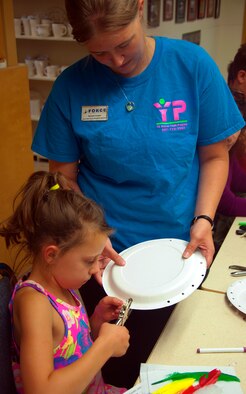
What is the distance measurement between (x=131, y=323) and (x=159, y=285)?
0.39 metres

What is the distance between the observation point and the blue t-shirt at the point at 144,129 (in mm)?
1188

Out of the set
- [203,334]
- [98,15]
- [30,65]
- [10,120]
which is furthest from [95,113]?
[30,65]

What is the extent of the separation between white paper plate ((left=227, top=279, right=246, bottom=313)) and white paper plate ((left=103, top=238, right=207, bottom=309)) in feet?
0.44

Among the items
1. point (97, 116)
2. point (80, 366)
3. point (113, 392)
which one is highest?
point (97, 116)

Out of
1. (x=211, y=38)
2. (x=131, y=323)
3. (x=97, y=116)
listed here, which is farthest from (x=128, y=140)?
(x=211, y=38)

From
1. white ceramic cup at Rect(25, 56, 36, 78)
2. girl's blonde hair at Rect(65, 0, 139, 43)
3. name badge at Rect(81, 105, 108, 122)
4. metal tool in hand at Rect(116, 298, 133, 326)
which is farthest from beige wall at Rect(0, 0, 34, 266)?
white ceramic cup at Rect(25, 56, 36, 78)

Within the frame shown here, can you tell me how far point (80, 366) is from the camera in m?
0.89

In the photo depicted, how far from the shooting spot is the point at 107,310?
1151 mm

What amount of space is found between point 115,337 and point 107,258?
26 centimetres

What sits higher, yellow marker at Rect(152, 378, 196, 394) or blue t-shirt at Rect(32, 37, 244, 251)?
blue t-shirt at Rect(32, 37, 244, 251)

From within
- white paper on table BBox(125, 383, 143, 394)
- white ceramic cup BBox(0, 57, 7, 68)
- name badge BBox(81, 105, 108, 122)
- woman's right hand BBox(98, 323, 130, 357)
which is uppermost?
name badge BBox(81, 105, 108, 122)

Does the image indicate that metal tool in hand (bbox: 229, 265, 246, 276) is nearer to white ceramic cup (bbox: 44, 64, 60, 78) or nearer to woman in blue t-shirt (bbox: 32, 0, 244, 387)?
woman in blue t-shirt (bbox: 32, 0, 244, 387)

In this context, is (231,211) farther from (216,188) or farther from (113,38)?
(113,38)

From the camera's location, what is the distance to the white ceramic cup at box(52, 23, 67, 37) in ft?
12.3
